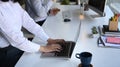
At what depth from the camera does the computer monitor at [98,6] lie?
2.34 metres

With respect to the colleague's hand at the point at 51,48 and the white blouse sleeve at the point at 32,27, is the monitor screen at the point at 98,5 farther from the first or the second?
the colleague's hand at the point at 51,48

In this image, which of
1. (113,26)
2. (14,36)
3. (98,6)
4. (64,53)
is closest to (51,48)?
(64,53)

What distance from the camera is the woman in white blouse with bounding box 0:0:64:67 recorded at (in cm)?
161

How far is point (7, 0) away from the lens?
1.66 m

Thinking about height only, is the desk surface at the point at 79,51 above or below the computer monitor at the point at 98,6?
below

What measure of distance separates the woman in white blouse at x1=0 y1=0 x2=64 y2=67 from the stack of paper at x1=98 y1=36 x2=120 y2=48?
1.09 ft

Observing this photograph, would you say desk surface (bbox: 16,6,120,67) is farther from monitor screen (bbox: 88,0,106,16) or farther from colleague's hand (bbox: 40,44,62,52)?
monitor screen (bbox: 88,0,106,16)

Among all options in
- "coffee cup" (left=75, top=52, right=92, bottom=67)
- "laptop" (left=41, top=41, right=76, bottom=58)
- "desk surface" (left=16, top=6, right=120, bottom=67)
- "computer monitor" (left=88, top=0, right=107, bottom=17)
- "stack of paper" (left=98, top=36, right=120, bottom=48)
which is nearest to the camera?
"coffee cup" (left=75, top=52, right=92, bottom=67)

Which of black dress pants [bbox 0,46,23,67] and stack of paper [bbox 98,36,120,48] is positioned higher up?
stack of paper [bbox 98,36,120,48]

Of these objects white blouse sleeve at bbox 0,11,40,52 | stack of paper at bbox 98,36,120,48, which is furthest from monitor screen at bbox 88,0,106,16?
white blouse sleeve at bbox 0,11,40,52

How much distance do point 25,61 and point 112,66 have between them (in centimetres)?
62

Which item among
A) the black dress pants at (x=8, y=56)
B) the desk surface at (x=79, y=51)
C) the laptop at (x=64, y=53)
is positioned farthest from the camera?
the black dress pants at (x=8, y=56)

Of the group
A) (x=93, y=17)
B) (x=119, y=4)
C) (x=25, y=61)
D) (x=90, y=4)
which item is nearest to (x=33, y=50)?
(x=25, y=61)

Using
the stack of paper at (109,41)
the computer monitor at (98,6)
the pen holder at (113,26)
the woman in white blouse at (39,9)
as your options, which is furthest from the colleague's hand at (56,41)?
→ the woman in white blouse at (39,9)
